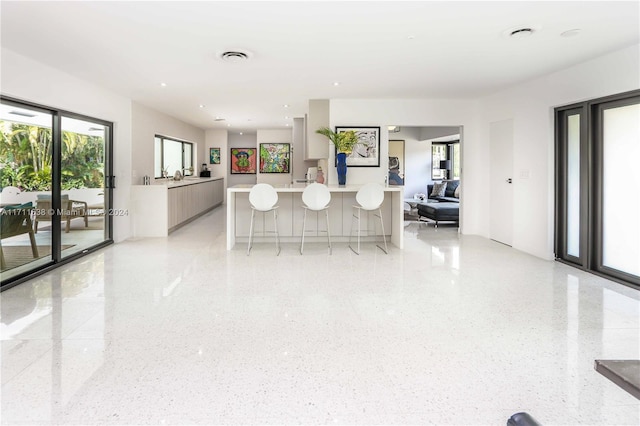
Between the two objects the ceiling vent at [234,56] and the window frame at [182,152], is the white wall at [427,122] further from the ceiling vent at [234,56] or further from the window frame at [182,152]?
the window frame at [182,152]

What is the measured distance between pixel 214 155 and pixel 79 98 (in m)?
7.40

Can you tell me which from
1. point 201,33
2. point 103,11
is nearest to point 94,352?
point 103,11

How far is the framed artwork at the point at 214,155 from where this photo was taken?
1277 cm

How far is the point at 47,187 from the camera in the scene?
483cm

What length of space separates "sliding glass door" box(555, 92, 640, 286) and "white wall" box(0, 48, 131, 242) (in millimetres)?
6230

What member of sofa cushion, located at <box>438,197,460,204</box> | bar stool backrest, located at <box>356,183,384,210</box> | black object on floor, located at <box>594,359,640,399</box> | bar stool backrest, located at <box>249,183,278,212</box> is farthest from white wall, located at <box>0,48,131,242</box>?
sofa cushion, located at <box>438,197,460,204</box>

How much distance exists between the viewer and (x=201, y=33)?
12.4 ft

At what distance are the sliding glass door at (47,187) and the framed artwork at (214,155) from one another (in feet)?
21.1

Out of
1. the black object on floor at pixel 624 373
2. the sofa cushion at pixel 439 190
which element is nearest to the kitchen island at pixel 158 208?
the sofa cushion at pixel 439 190

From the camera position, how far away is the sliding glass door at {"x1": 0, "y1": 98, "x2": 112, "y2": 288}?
4.23 metres

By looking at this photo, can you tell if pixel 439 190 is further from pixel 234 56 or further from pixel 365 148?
pixel 234 56

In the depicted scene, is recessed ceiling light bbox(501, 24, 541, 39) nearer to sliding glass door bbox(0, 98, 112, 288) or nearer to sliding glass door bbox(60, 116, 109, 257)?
sliding glass door bbox(0, 98, 112, 288)

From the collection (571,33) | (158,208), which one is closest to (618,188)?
(571,33)

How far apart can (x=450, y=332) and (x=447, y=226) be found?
6138mm
